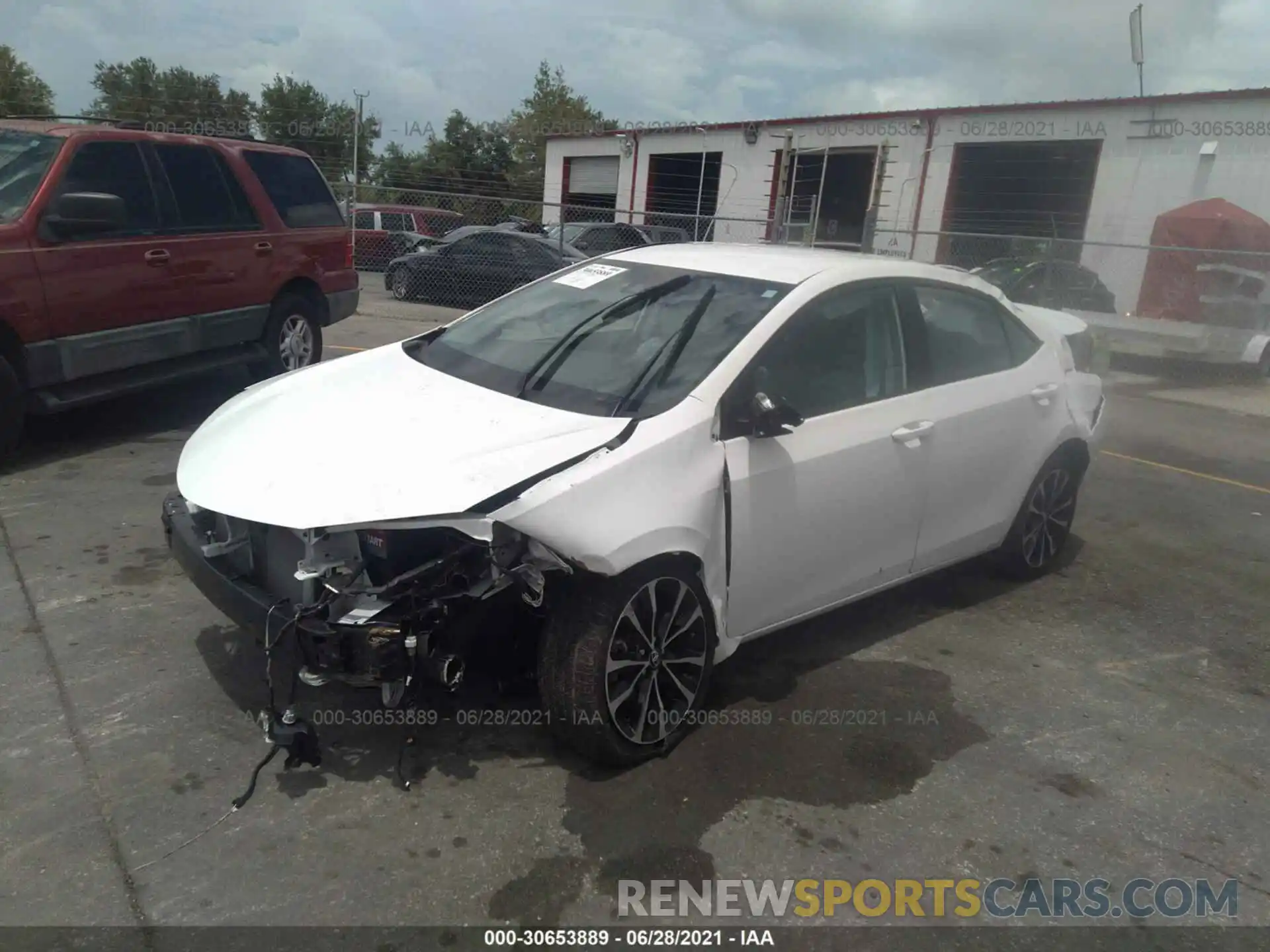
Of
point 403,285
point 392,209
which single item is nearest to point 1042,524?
point 403,285

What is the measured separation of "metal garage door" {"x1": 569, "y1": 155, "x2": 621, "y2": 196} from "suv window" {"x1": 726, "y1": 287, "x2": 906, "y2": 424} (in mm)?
30782

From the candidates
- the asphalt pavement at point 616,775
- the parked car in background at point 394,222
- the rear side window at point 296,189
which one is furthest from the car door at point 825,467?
the parked car in background at point 394,222

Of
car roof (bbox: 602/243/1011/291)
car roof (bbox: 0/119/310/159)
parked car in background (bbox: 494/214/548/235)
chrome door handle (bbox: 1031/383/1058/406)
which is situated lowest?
chrome door handle (bbox: 1031/383/1058/406)

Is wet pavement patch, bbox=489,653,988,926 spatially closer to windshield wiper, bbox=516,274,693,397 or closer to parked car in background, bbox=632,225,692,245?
windshield wiper, bbox=516,274,693,397

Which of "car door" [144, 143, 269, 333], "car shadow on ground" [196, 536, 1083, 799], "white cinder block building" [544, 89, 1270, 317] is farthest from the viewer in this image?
"white cinder block building" [544, 89, 1270, 317]

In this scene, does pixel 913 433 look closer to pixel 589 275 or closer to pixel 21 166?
pixel 589 275

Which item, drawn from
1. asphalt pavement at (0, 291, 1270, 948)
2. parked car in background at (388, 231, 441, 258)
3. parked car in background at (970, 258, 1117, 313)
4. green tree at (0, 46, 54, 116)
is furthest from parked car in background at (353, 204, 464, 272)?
green tree at (0, 46, 54, 116)

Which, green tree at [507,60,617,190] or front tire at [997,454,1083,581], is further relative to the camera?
green tree at [507,60,617,190]

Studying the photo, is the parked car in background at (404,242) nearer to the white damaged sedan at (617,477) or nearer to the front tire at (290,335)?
the front tire at (290,335)

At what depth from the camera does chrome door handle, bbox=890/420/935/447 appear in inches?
156

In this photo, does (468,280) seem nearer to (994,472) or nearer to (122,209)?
(122,209)

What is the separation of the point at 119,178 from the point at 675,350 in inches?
182

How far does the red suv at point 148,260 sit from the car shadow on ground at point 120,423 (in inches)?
16.1

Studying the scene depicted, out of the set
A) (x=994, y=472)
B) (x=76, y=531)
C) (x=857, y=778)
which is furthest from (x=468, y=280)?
(x=857, y=778)
